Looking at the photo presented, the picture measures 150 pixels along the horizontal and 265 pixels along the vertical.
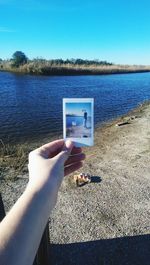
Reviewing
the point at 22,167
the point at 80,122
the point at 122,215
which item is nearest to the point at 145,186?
the point at 122,215

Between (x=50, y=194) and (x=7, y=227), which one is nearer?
(x=7, y=227)

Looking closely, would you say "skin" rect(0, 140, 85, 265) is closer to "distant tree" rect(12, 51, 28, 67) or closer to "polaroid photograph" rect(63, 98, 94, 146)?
"polaroid photograph" rect(63, 98, 94, 146)

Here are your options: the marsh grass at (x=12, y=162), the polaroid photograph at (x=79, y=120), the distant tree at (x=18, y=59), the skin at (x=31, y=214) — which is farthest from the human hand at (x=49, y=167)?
the distant tree at (x=18, y=59)

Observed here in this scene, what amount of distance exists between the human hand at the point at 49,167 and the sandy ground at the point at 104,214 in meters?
2.94

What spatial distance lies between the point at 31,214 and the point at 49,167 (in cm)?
29

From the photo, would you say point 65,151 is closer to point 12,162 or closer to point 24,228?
point 24,228

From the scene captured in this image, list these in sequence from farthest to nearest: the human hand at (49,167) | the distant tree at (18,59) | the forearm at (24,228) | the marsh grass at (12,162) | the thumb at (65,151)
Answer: the distant tree at (18,59) → the marsh grass at (12,162) → the thumb at (65,151) → the human hand at (49,167) → the forearm at (24,228)

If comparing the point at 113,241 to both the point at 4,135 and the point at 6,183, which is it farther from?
the point at 4,135

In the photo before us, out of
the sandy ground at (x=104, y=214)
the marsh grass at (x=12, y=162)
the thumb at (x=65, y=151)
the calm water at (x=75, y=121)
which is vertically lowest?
the sandy ground at (x=104, y=214)

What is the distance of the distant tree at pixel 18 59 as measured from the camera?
47.6 meters

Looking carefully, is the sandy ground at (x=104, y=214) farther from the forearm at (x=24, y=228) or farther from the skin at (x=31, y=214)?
the forearm at (x=24, y=228)

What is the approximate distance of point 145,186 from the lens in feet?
19.6

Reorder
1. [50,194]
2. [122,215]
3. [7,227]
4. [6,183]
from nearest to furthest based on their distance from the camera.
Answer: [7,227]
[50,194]
[122,215]
[6,183]

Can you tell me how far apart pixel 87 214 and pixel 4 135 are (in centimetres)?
725
